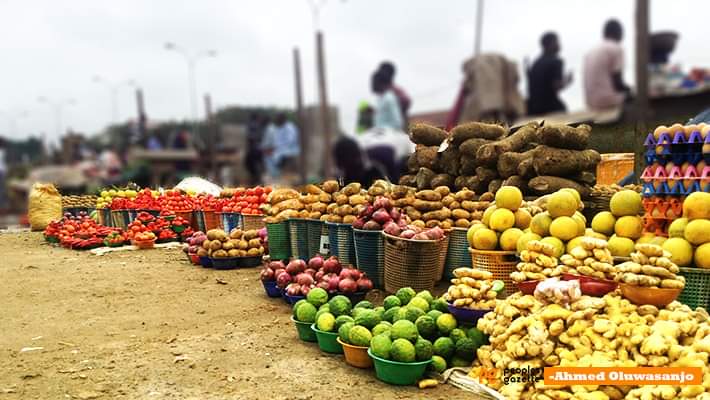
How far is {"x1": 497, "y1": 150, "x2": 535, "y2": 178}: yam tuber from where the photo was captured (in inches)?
261

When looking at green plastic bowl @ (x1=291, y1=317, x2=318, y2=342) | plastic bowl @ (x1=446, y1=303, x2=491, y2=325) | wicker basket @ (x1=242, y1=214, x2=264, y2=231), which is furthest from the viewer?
wicker basket @ (x1=242, y1=214, x2=264, y2=231)

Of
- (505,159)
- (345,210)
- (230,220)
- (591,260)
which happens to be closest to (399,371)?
(591,260)

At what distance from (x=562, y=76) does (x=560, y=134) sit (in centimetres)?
554

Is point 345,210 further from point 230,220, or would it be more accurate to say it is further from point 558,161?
point 230,220

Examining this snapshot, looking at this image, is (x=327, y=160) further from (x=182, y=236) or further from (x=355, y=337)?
(x=182, y=236)

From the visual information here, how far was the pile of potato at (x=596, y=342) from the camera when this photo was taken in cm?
288

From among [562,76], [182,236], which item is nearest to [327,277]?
[562,76]

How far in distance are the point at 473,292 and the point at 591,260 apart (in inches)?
30.5

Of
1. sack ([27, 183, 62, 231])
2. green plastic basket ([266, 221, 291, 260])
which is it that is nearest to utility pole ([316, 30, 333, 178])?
green plastic basket ([266, 221, 291, 260])

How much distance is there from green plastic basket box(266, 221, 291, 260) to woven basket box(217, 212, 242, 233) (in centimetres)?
167

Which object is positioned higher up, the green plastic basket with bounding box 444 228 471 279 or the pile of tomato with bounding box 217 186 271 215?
the pile of tomato with bounding box 217 186 271 215

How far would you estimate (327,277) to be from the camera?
4910 millimetres

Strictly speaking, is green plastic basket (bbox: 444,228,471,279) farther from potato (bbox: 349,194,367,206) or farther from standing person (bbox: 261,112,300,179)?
standing person (bbox: 261,112,300,179)

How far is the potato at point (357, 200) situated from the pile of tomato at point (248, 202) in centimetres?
260
